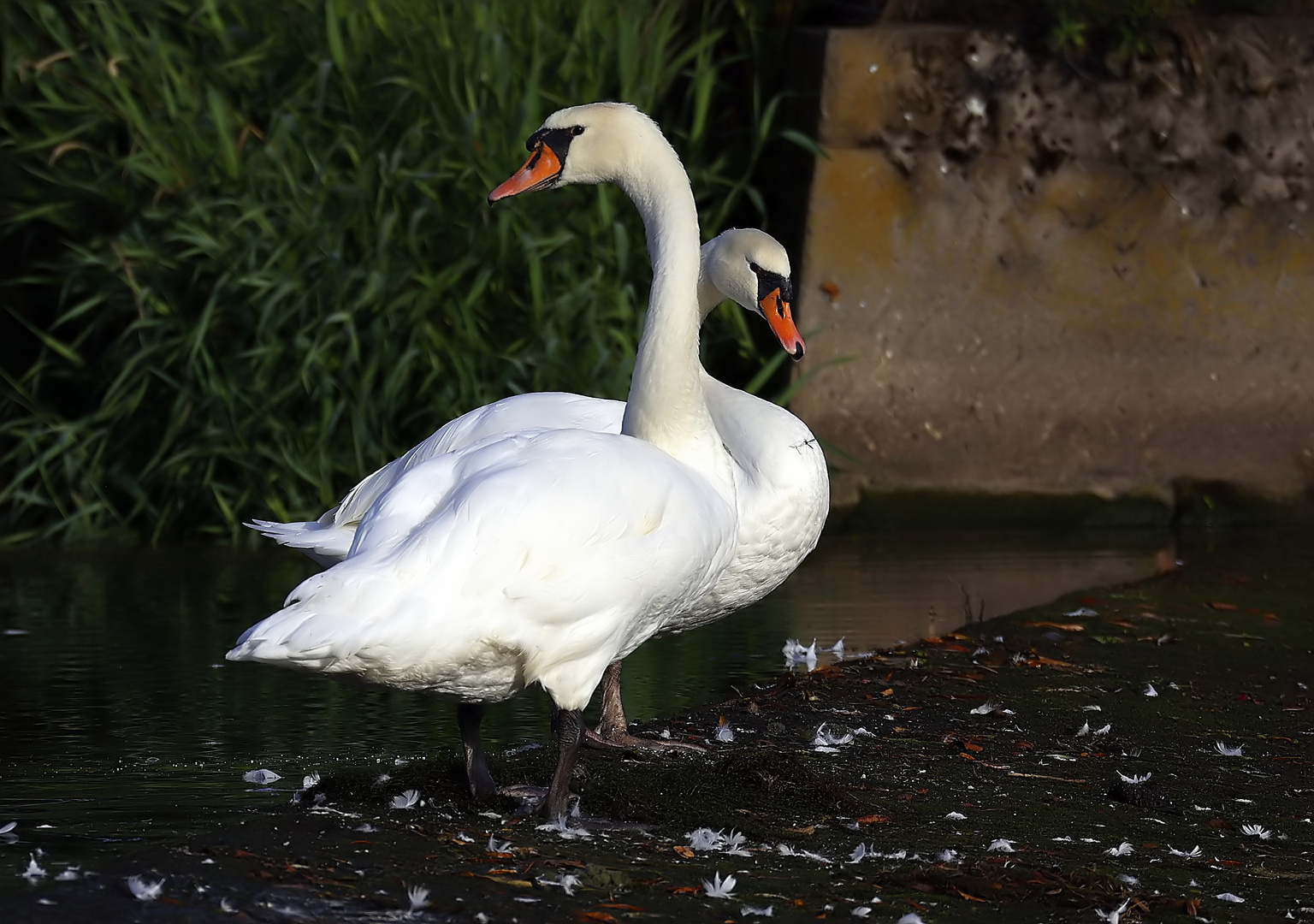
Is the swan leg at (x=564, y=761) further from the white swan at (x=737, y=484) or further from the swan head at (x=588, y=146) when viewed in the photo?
the swan head at (x=588, y=146)

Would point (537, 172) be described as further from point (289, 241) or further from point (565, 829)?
point (289, 241)

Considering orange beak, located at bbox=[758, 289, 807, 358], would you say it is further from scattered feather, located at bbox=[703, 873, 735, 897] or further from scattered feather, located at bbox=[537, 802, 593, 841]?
scattered feather, located at bbox=[703, 873, 735, 897]

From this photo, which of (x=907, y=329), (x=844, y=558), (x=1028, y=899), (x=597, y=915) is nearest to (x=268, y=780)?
(x=597, y=915)

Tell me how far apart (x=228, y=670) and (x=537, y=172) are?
6.08 ft

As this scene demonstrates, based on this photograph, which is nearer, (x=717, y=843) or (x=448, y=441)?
(x=717, y=843)

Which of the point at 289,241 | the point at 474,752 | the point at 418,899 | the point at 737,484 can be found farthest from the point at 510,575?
the point at 289,241

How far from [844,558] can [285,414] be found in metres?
2.36

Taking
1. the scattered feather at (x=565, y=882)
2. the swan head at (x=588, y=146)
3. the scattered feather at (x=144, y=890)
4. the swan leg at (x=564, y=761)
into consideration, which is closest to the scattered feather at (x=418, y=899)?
the scattered feather at (x=565, y=882)

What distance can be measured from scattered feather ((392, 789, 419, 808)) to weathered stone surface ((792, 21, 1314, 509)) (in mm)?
4478

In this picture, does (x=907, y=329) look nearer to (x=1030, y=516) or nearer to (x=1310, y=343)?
(x=1030, y=516)

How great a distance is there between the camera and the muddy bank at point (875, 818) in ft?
9.62

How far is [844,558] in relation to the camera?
711 cm

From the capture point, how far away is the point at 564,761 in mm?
3500

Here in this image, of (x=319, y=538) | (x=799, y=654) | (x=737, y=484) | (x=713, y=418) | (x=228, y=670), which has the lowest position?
(x=228, y=670)
